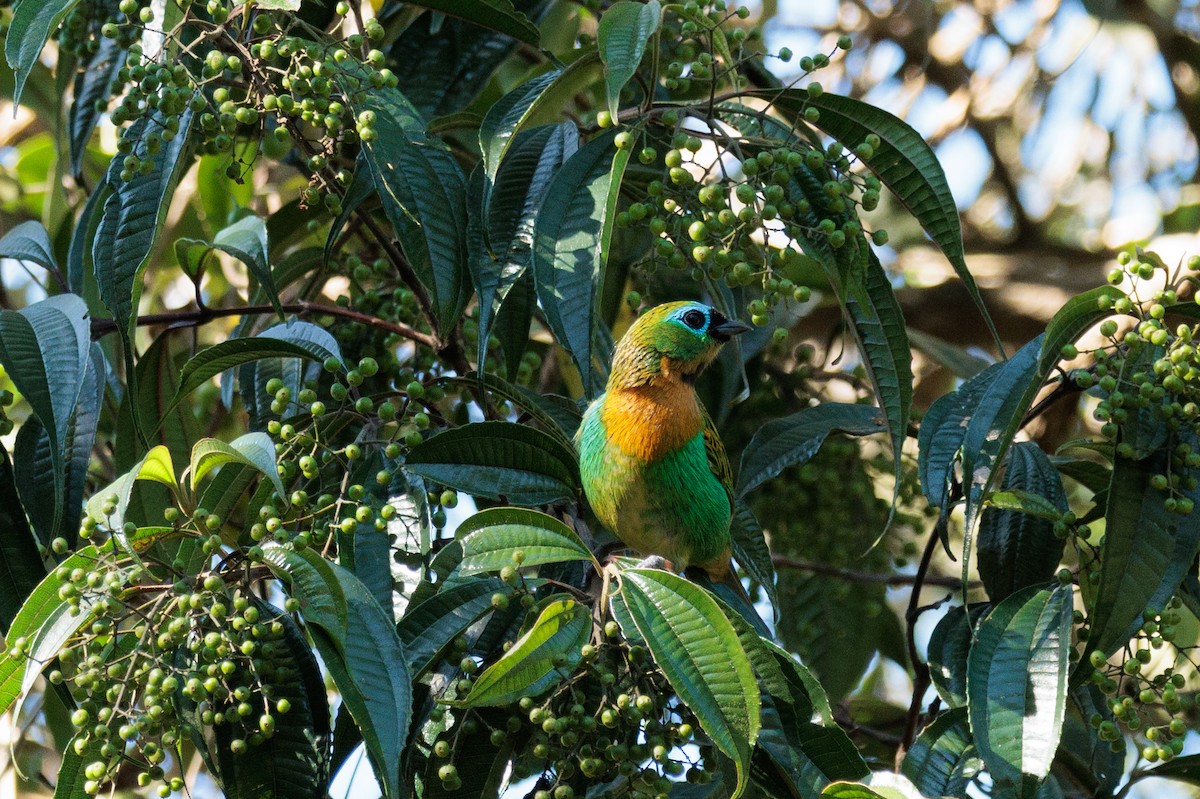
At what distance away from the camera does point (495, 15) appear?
262 centimetres

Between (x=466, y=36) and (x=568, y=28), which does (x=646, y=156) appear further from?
(x=568, y=28)

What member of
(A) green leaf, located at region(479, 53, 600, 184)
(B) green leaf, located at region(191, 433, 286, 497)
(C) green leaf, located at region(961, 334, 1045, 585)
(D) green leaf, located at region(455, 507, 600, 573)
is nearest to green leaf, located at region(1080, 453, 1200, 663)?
(C) green leaf, located at region(961, 334, 1045, 585)

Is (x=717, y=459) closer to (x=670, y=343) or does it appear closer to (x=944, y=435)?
(x=670, y=343)

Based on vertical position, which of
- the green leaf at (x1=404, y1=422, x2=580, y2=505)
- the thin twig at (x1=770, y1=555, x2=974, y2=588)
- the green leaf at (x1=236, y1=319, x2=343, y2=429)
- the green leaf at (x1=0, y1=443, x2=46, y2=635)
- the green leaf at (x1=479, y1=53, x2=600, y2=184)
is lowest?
the thin twig at (x1=770, y1=555, x2=974, y2=588)

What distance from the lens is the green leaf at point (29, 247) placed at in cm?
265

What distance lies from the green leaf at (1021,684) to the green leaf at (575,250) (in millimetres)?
835

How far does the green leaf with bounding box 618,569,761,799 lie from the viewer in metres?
1.84

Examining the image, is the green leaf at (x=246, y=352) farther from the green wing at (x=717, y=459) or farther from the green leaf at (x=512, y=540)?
the green wing at (x=717, y=459)

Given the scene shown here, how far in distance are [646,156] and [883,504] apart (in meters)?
1.67

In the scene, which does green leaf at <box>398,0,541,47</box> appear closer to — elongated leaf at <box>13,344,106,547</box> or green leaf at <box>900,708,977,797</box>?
elongated leaf at <box>13,344,106,547</box>

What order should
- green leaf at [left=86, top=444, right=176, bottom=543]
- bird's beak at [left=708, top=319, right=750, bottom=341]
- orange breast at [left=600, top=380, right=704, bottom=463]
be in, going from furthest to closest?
bird's beak at [left=708, top=319, right=750, bottom=341] → orange breast at [left=600, top=380, right=704, bottom=463] → green leaf at [left=86, top=444, right=176, bottom=543]

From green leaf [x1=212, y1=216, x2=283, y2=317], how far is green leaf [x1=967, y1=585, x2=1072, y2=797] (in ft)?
4.43

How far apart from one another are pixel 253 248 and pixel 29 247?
0.52m

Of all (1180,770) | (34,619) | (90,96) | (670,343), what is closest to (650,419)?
(670,343)
